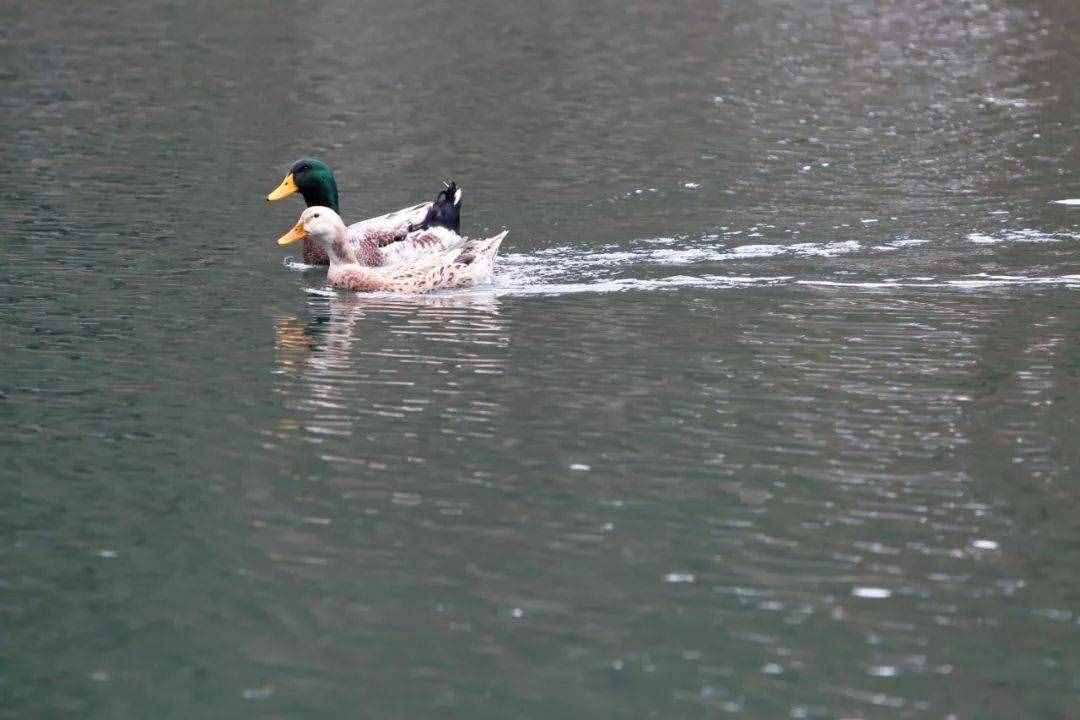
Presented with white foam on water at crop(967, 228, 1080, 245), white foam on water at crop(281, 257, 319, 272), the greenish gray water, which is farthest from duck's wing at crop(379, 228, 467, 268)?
white foam on water at crop(967, 228, 1080, 245)

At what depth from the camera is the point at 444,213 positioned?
17.8 m

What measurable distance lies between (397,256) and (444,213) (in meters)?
0.69

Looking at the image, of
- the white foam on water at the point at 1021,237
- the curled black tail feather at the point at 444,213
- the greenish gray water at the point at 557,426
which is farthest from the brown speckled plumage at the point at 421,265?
the white foam on water at the point at 1021,237

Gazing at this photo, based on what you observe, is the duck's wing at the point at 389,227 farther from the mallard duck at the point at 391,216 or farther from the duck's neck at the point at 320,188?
the duck's neck at the point at 320,188

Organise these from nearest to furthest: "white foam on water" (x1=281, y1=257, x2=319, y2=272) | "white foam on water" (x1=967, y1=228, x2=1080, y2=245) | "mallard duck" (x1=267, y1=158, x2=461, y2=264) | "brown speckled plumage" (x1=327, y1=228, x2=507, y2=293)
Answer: "brown speckled plumage" (x1=327, y1=228, x2=507, y2=293)
"mallard duck" (x1=267, y1=158, x2=461, y2=264)
"white foam on water" (x1=967, y1=228, x2=1080, y2=245)
"white foam on water" (x1=281, y1=257, x2=319, y2=272)

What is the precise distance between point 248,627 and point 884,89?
22.8m

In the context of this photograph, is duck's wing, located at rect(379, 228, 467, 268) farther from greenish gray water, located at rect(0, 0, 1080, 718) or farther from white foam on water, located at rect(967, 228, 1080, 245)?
white foam on water, located at rect(967, 228, 1080, 245)

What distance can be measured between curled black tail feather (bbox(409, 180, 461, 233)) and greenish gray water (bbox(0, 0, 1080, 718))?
73 cm

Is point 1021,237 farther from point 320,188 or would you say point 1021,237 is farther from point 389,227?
point 320,188

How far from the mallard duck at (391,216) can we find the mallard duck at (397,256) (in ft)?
0.27

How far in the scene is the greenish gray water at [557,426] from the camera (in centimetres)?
812

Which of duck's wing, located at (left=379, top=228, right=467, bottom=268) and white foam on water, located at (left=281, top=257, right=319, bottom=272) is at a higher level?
duck's wing, located at (left=379, top=228, right=467, bottom=268)

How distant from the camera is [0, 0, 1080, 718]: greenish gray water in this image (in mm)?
8125

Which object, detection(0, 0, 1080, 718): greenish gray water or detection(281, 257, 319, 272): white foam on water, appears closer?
detection(0, 0, 1080, 718): greenish gray water
